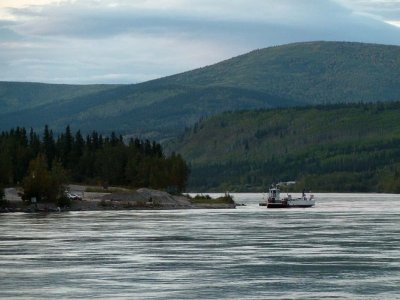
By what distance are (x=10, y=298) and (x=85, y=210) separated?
134787mm

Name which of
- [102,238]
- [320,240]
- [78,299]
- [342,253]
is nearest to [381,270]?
[342,253]

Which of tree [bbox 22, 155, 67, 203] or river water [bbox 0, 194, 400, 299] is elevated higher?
tree [bbox 22, 155, 67, 203]

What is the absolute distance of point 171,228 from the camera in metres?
122

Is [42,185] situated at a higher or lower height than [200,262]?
higher

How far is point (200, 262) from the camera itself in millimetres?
76688

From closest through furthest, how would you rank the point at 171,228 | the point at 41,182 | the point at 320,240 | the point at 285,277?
the point at 285,277, the point at 320,240, the point at 171,228, the point at 41,182

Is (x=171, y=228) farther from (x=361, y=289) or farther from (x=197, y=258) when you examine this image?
(x=361, y=289)

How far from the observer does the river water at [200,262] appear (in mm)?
60406

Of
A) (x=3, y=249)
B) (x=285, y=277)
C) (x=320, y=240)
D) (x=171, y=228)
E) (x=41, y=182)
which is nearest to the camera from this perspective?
(x=285, y=277)

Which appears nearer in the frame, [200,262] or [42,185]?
[200,262]

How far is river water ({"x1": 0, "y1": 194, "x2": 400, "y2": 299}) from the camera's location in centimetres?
6041

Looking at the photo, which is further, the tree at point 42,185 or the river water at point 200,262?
the tree at point 42,185

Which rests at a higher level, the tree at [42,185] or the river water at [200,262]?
the tree at [42,185]

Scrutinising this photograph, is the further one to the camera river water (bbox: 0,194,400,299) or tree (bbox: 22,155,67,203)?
tree (bbox: 22,155,67,203)
